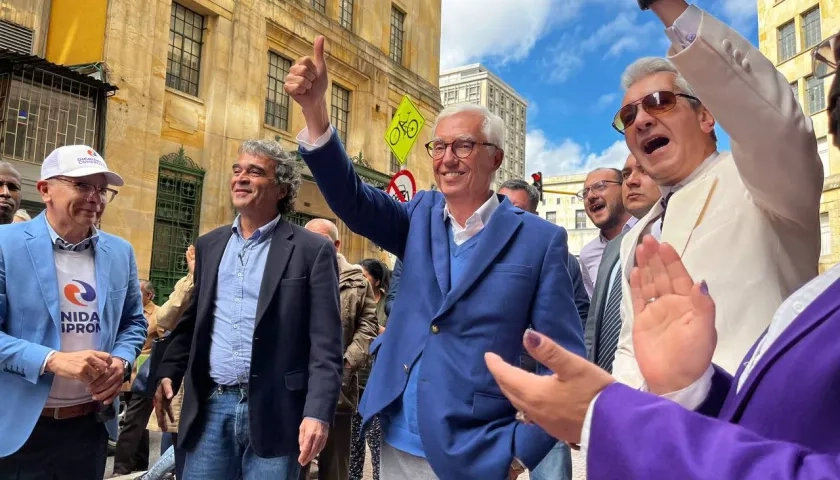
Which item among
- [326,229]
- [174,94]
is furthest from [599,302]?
[174,94]

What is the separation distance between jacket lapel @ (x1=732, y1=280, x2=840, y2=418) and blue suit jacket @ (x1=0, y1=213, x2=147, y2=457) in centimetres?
303

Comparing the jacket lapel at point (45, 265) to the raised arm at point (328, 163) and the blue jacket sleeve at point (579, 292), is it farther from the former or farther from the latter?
the blue jacket sleeve at point (579, 292)

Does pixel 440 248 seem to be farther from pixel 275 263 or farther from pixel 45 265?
pixel 45 265

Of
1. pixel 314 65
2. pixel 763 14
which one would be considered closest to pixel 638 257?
pixel 314 65

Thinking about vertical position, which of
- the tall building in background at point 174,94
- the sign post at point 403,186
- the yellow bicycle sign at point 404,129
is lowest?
the sign post at point 403,186

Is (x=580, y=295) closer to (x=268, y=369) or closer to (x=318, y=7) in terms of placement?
(x=268, y=369)

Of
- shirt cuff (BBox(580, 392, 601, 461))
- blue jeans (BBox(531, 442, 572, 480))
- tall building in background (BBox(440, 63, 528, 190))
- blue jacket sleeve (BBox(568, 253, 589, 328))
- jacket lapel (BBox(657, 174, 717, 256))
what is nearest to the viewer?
shirt cuff (BBox(580, 392, 601, 461))

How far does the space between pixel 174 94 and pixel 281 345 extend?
1254cm

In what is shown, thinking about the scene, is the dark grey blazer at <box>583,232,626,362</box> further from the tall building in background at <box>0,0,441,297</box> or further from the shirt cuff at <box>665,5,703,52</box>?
the tall building in background at <box>0,0,441,297</box>

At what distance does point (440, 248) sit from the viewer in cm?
274

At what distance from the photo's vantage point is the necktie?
315 cm

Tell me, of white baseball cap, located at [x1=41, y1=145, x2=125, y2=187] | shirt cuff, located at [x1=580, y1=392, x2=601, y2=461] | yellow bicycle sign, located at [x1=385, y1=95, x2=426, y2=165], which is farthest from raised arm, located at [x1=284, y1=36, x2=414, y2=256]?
yellow bicycle sign, located at [x1=385, y1=95, x2=426, y2=165]

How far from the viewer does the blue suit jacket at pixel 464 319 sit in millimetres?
2350

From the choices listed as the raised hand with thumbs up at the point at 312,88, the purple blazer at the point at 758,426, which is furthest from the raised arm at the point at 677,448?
the raised hand with thumbs up at the point at 312,88
